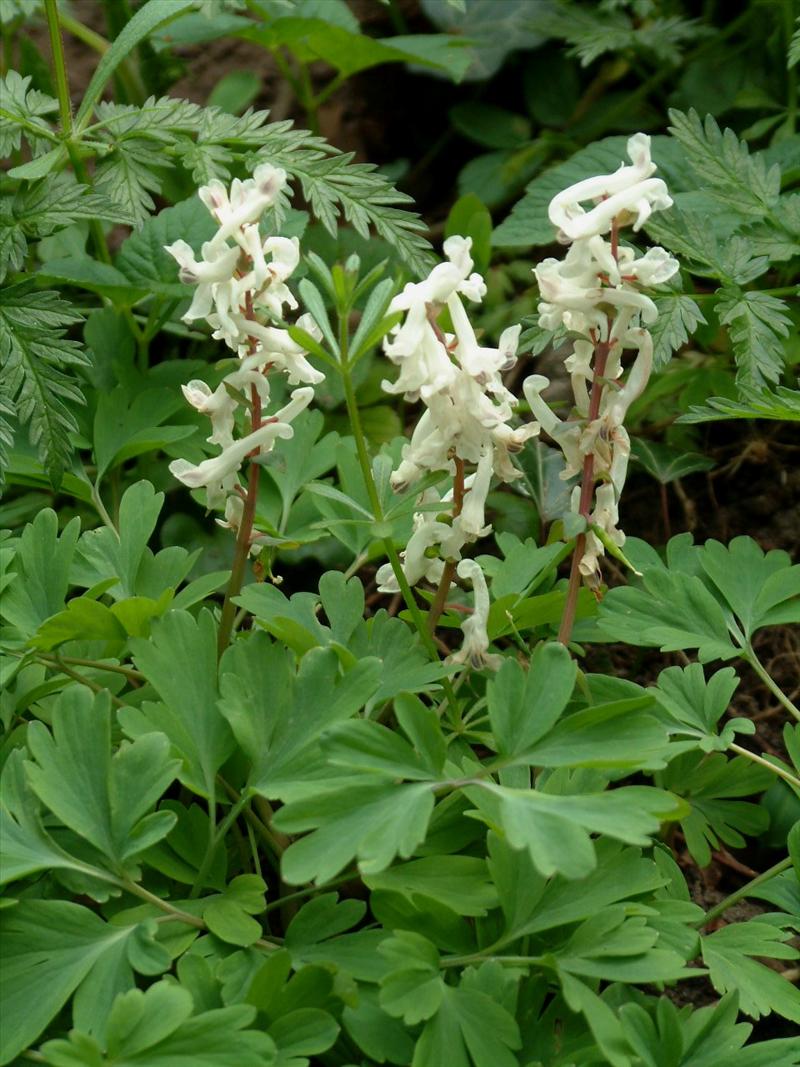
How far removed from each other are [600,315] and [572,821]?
0.54m

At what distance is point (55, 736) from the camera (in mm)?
1163

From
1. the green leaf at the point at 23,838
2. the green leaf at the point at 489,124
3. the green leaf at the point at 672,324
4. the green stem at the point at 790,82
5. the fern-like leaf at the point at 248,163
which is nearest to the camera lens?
the green leaf at the point at 23,838

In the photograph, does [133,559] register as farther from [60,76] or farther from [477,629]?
[60,76]

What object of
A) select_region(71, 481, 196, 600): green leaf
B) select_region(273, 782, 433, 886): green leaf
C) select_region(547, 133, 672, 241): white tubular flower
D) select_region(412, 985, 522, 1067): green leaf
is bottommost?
select_region(412, 985, 522, 1067): green leaf

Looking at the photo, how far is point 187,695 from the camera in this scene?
1247mm

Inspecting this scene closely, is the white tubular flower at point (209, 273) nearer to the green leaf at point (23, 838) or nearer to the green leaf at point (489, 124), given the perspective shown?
the green leaf at point (23, 838)

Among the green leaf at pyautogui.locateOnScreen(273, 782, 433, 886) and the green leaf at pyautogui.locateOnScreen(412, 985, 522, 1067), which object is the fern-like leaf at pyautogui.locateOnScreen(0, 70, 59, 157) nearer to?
the green leaf at pyautogui.locateOnScreen(273, 782, 433, 886)

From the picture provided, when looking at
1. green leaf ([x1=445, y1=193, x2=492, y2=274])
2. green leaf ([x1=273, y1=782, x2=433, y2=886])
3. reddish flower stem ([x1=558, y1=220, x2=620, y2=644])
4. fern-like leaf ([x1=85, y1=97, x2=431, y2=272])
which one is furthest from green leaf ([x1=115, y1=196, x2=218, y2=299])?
green leaf ([x1=273, y1=782, x2=433, y2=886])

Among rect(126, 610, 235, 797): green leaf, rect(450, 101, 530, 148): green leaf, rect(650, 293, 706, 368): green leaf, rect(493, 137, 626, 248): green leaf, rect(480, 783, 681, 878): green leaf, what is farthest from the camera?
rect(450, 101, 530, 148): green leaf

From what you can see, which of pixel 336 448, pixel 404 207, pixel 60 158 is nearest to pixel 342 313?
pixel 336 448

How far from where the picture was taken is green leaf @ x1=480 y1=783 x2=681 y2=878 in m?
0.99

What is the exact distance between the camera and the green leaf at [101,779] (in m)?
1.13

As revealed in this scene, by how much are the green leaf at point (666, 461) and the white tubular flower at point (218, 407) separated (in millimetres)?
849

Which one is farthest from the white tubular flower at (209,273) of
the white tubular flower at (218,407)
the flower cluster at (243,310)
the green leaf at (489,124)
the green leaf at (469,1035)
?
the green leaf at (489,124)
